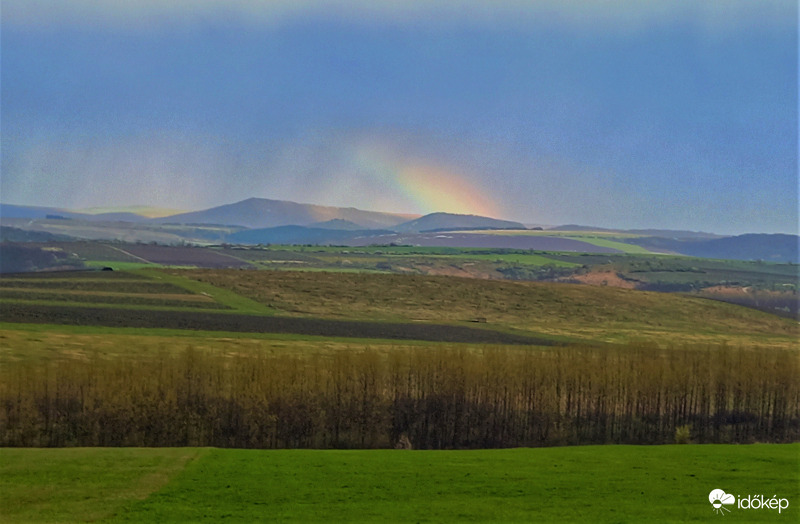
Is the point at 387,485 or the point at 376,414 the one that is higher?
the point at 387,485

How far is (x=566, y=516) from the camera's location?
91.7 ft

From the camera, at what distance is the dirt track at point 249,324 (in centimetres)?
7906

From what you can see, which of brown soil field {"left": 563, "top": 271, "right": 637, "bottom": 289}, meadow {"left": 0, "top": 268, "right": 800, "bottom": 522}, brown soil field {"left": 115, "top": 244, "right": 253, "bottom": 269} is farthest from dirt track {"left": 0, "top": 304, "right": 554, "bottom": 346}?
brown soil field {"left": 563, "top": 271, "right": 637, "bottom": 289}

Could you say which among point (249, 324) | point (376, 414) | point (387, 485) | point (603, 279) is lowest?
point (376, 414)

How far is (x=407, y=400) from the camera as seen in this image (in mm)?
52969

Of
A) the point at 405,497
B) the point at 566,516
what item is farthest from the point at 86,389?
the point at 566,516

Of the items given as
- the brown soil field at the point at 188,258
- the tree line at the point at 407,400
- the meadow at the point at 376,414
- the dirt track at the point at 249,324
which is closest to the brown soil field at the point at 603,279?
the brown soil field at the point at 188,258

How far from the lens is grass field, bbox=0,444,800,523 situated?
27906 millimetres

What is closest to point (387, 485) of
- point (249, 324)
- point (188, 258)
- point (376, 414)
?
point (376, 414)

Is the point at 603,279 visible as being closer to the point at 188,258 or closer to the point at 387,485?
the point at 188,258

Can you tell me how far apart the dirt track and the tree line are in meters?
21.0

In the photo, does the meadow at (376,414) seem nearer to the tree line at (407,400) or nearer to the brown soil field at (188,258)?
the tree line at (407,400)

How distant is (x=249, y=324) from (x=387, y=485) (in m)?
53.3

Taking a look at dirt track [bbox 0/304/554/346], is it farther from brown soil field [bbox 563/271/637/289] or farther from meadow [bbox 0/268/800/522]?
brown soil field [bbox 563/271/637/289]
